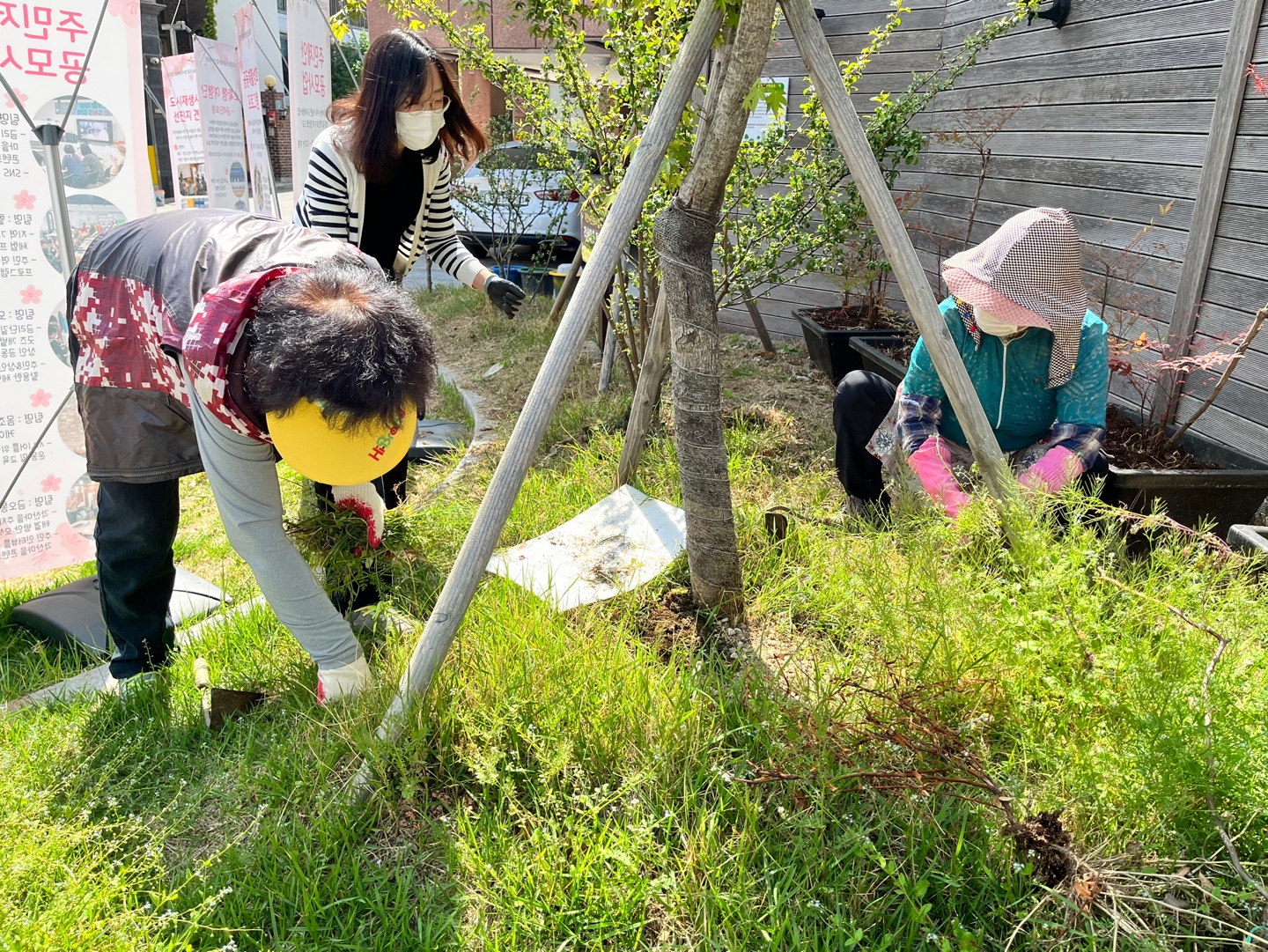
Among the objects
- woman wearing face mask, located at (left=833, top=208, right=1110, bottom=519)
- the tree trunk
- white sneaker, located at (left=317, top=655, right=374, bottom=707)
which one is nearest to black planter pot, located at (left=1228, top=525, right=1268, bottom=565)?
woman wearing face mask, located at (left=833, top=208, right=1110, bottom=519)

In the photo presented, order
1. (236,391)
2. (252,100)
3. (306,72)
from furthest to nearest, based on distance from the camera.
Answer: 1. (252,100)
2. (306,72)
3. (236,391)

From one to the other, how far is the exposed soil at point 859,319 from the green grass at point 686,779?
282 centimetres

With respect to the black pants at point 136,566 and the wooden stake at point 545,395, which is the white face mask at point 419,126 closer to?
the wooden stake at point 545,395

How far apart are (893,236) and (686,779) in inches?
53.4

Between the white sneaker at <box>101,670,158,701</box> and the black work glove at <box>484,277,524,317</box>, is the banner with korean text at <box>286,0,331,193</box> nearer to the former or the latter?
the black work glove at <box>484,277,524,317</box>

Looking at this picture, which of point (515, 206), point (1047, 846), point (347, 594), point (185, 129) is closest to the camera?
point (1047, 846)

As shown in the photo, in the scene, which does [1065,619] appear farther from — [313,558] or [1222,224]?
[1222,224]

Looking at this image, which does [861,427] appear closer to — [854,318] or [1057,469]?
[1057,469]

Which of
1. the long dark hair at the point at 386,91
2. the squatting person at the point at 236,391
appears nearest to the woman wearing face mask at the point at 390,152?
the long dark hair at the point at 386,91

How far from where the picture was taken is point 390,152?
107 inches

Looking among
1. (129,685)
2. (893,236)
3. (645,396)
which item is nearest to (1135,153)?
(893,236)

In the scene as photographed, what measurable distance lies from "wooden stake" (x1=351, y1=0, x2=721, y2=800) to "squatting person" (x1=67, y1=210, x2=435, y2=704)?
23cm

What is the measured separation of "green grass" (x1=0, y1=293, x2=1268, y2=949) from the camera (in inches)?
58.6

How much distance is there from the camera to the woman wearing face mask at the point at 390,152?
8.77 ft
